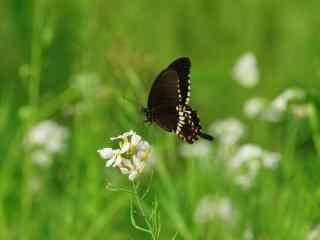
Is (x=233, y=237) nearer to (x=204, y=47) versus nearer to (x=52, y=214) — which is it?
(x=52, y=214)

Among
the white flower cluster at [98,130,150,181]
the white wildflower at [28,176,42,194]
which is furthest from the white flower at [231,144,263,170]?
the white flower cluster at [98,130,150,181]

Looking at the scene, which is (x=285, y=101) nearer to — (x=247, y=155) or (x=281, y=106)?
(x=281, y=106)

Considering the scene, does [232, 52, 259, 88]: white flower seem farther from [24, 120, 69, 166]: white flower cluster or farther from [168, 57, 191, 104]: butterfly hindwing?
[168, 57, 191, 104]: butterfly hindwing

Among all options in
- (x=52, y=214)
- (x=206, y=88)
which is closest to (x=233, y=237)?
(x=52, y=214)

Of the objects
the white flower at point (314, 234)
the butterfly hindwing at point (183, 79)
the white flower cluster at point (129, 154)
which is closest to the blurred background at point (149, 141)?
the white flower at point (314, 234)

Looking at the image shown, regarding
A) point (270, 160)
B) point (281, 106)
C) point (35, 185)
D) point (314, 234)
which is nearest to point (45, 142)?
point (35, 185)

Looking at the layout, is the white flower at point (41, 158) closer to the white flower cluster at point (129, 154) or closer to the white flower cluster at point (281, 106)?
the white flower cluster at point (281, 106)
